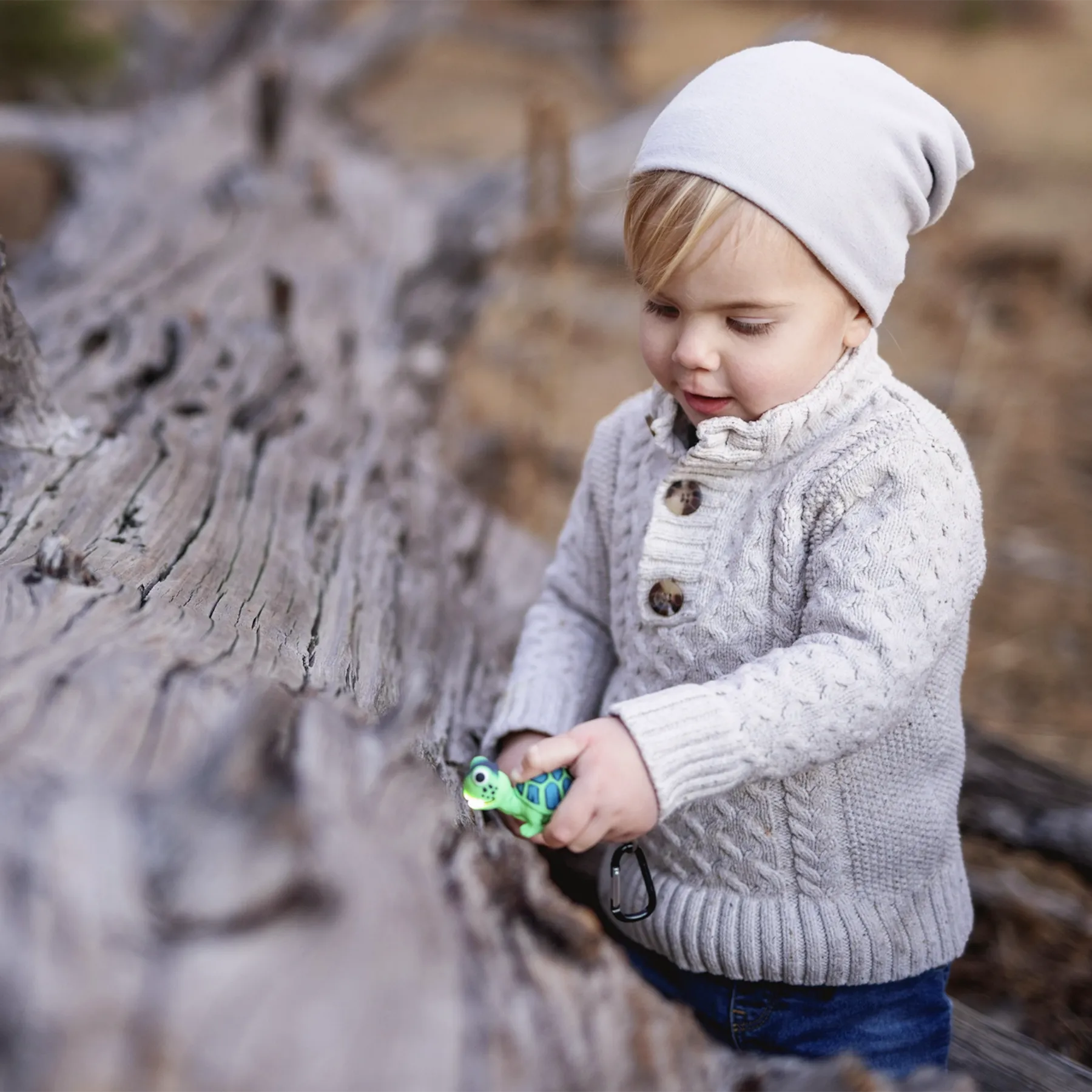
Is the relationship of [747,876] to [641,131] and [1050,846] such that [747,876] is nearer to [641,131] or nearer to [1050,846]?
[1050,846]

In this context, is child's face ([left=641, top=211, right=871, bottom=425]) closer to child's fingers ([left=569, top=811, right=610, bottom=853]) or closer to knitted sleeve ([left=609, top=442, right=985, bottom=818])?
knitted sleeve ([left=609, top=442, right=985, bottom=818])

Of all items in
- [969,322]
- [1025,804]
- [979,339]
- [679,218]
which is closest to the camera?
[679,218]

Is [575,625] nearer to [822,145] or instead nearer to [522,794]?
[522,794]

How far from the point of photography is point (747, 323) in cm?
123

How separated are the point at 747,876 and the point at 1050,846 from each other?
894 mm

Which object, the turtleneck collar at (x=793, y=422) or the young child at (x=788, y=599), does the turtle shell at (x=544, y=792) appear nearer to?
the young child at (x=788, y=599)

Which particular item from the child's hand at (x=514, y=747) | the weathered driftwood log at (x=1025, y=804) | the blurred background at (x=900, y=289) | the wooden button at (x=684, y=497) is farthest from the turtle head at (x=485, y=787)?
the weathered driftwood log at (x=1025, y=804)

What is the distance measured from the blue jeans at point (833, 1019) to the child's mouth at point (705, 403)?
665 millimetres

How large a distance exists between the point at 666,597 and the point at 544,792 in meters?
0.32

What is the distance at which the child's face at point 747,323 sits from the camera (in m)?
1.20

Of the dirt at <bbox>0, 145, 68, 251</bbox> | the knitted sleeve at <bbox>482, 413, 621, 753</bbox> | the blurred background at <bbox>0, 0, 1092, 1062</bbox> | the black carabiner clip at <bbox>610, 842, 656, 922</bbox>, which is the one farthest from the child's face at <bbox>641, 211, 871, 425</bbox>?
the dirt at <bbox>0, 145, 68, 251</bbox>

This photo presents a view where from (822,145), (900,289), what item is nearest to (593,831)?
(822,145)

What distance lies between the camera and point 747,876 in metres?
1.35

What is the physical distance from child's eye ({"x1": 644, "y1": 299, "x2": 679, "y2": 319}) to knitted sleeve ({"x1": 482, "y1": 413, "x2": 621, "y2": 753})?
29 cm
